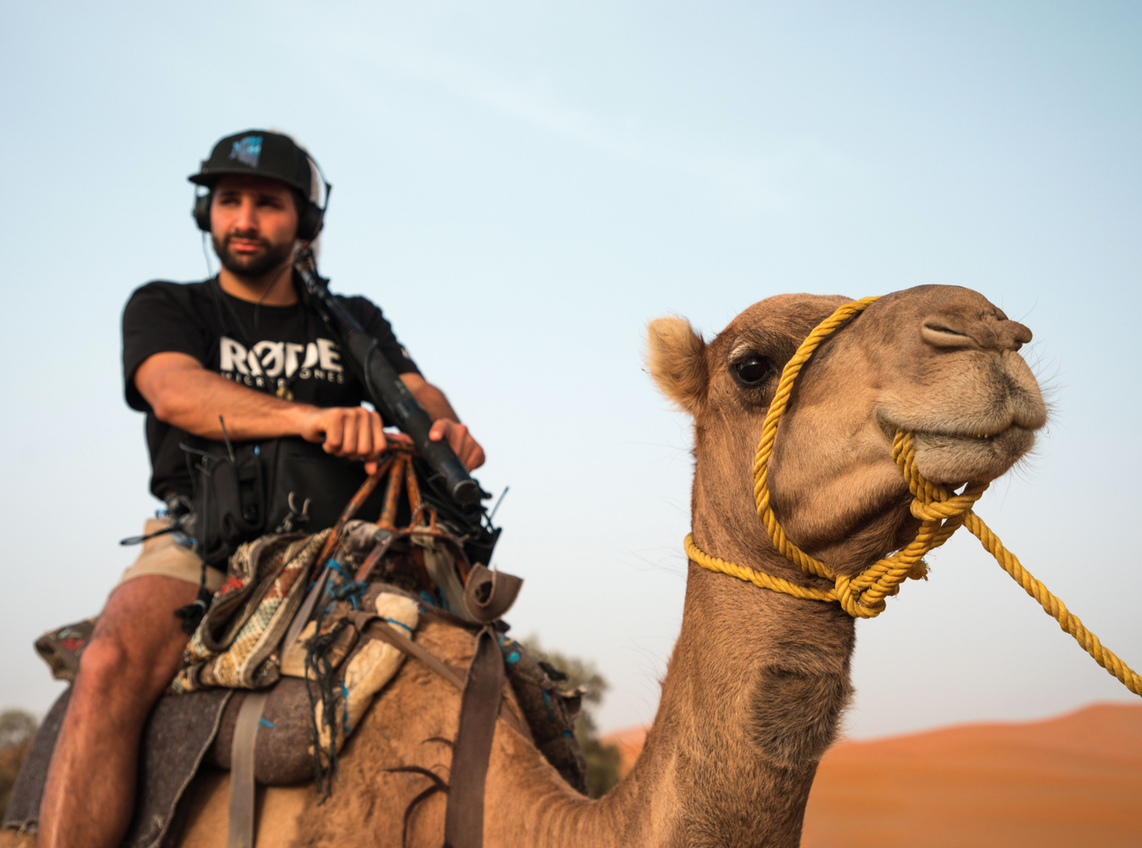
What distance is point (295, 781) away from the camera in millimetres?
2805

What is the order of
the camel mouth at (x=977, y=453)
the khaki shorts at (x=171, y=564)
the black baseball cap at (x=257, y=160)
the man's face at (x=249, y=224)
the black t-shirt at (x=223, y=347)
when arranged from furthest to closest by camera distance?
the man's face at (x=249, y=224) → the black baseball cap at (x=257, y=160) → the black t-shirt at (x=223, y=347) → the khaki shorts at (x=171, y=564) → the camel mouth at (x=977, y=453)

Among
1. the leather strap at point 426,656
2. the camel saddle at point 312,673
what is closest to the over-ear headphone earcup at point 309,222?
the camel saddle at point 312,673

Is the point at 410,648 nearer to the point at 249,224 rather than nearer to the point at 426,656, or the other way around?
the point at 426,656

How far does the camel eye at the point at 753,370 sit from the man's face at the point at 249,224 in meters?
2.70

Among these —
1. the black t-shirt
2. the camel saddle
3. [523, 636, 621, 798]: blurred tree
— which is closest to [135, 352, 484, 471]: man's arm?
the black t-shirt

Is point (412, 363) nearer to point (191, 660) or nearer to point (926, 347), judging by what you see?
point (191, 660)

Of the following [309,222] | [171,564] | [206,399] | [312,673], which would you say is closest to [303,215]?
[309,222]

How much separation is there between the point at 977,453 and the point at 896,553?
367 mm

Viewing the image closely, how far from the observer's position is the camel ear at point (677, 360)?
2715mm

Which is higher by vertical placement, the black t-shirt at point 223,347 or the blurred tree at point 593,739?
the black t-shirt at point 223,347

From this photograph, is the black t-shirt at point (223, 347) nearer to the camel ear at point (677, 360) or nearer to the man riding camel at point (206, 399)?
the man riding camel at point (206, 399)

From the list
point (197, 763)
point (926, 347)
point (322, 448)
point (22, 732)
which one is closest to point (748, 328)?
point (926, 347)

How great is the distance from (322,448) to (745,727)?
2.17m

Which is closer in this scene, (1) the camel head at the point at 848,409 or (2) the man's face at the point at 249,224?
(1) the camel head at the point at 848,409
